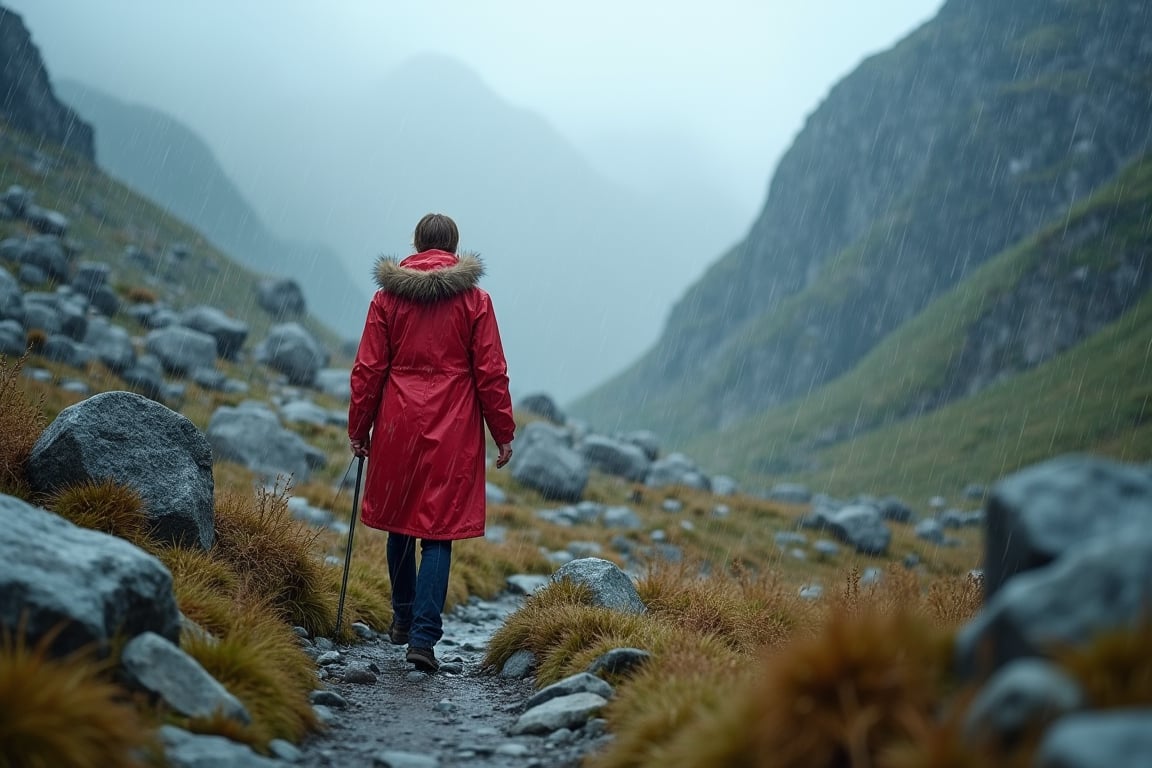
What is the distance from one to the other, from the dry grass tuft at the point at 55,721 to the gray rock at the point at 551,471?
21.1 meters

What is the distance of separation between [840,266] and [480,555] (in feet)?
595

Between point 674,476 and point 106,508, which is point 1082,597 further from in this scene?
point 674,476

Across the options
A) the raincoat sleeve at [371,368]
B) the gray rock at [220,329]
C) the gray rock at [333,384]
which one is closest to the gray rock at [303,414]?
the gray rock at [333,384]

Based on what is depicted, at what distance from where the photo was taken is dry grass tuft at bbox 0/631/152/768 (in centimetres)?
330

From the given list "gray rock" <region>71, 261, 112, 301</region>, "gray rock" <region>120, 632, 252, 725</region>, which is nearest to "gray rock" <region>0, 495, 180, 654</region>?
"gray rock" <region>120, 632, 252, 725</region>

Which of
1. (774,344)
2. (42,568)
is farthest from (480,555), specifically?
(774,344)

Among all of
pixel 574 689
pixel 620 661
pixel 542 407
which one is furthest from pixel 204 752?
pixel 542 407

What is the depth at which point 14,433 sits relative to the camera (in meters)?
7.29

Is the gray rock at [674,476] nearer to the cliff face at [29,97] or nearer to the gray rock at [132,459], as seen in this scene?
the gray rock at [132,459]

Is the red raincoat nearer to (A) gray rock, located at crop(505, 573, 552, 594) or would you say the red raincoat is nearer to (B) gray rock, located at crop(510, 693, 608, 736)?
(B) gray rock, located at crop(510, 693, 608, 736)

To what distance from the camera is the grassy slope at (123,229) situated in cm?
5262

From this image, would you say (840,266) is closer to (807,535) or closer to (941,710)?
(807,535)

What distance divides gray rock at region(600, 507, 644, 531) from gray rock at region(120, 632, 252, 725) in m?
18.2

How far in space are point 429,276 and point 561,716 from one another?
3969mm
